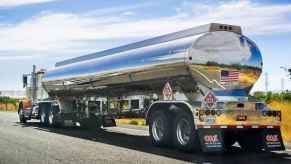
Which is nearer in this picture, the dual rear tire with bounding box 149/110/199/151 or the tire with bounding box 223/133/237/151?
the dual rear tire with bounding box 149/110/199/151

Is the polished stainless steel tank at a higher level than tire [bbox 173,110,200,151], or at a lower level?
higher

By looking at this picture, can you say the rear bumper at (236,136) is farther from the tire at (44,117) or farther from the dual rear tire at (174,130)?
the tire at (44,117)

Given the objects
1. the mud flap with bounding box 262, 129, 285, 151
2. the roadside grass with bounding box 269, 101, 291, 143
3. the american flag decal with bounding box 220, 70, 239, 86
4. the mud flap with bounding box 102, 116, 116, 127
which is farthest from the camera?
the mud flap with bounding box 102, 116, 116, 127

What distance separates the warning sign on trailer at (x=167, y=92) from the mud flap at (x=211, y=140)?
5.95 ft

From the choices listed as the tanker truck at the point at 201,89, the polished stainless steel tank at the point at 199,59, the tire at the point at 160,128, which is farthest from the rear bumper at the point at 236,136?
the tire at the point at 160,128

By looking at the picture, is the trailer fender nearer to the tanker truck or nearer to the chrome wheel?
the tanker truck

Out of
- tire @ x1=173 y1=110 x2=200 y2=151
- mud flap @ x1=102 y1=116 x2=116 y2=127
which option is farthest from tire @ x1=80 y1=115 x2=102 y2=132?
tire @ x1=173 y1=110 x2=200 y2=151

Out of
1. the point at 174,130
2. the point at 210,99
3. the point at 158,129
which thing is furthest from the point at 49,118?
the point at 210,99

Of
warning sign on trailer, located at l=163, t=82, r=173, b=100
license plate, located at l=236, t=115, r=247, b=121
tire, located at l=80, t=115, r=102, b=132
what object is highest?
warning sign on trailer, located at l=163, t=82, r=173, b=100

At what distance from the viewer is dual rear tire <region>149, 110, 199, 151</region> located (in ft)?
36.9

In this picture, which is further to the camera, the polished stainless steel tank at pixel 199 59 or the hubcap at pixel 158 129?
the hubcap at pixel 158 129

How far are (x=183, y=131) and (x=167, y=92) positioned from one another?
1322 mm

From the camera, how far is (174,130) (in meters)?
12.0

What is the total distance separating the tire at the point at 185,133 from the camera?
11156 mm
